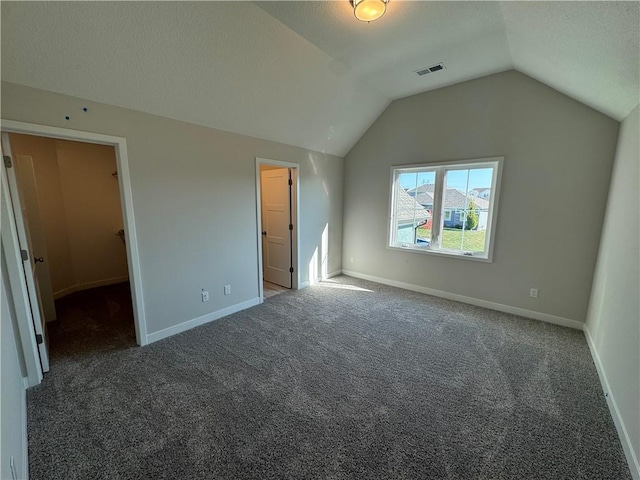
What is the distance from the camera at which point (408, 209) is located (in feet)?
14.3

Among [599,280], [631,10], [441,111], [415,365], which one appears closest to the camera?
[631,10]

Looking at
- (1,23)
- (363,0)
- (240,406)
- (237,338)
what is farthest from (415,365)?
(1,23)

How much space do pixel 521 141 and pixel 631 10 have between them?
2.03 meters

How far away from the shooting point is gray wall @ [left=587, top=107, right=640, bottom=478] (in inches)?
65.9

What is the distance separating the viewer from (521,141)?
3.21 meters

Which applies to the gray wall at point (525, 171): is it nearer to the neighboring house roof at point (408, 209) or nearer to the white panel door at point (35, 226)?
the neighboring house roof at point (408, 209)

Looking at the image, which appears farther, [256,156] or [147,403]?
[256,156]

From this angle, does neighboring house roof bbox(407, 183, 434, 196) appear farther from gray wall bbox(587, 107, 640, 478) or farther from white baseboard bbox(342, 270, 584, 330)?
gray wall bbox(587, 107, 640, 478)

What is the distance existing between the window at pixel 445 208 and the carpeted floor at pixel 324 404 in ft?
4.06

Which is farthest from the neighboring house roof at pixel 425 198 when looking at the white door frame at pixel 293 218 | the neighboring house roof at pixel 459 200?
the white door frame at pixel 293 218

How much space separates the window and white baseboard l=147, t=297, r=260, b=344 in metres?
2.59

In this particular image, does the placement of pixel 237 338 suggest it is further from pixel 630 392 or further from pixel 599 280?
pixel 599 280

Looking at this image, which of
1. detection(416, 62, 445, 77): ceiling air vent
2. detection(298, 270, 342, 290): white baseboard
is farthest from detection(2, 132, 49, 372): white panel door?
detection(416, 62, 445, 77): ceiling air vent

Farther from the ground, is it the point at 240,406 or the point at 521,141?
the point at 521,141
